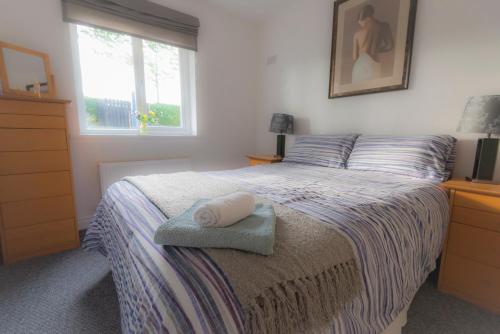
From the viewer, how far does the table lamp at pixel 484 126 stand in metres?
1.41

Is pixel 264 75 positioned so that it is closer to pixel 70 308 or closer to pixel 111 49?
pixel 111 49

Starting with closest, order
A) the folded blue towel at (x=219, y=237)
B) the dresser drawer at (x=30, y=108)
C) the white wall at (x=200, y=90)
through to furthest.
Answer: the folded blue towel at (x=219, y=237), the dresser drawer at (x=30, y=108), the white wall at (x=200, y=90)

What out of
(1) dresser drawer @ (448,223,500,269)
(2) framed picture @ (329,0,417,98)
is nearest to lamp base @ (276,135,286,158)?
(2) framed picture @ (329,0,417,98)

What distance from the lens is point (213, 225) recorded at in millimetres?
690

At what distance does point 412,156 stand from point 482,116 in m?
0.44

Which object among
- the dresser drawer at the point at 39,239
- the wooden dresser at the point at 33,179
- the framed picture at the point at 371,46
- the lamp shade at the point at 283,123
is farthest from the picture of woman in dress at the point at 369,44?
the dresser drawer at the point at 39,239

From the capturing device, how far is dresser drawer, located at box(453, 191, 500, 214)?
131 centimetres

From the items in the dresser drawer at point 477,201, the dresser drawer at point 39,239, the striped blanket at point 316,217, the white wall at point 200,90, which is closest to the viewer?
the striped blanket at point 316,217

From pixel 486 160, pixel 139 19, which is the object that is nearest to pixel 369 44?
pixel 486 160

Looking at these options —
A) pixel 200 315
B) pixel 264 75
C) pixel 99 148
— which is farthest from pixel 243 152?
pixel 200 315

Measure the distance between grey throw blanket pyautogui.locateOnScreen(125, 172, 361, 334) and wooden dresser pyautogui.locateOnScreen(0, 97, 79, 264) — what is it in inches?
75.1

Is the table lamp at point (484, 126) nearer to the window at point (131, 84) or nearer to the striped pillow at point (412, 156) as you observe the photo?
the striped pillow at point (412, 156)

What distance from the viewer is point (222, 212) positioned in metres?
0.70

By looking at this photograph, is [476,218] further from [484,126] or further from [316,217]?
[316,217]
